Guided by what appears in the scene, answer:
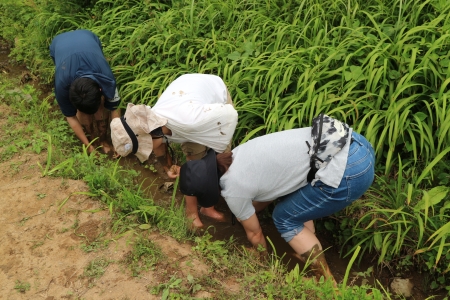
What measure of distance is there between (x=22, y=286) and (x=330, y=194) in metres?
1.87

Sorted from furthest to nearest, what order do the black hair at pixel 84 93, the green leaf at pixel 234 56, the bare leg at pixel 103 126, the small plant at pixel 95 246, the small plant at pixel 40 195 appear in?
the bare leg at pixel 103 126
the green leaf at pixel 234 56
the black hair at pixel 84 93
the small plant at pixel 40 195
the small plant at pixel 95 246

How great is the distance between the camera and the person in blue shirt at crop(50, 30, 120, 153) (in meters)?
3.41

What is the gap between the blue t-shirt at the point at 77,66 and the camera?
356cm

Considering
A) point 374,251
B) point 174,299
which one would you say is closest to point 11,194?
point 174,299

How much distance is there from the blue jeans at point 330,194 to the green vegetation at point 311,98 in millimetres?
306

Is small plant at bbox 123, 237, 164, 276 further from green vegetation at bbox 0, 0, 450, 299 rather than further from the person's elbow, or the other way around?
the person's elbow

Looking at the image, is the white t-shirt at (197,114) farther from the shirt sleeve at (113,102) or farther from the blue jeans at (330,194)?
the shirt sleeve at (113,102)

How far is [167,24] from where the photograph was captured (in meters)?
4.41

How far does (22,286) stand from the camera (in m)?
2.43

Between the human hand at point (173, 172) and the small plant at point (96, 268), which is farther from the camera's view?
the human hand at point (173, 172)

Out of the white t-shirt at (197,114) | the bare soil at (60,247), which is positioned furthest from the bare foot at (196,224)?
the white t-shirt at (197,114)

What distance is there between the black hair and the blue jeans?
5.81ft

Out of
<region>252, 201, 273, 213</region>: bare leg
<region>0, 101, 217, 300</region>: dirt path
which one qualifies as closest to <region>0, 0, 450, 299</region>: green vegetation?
<region>0, 101, 217, 300</region>: dirt path

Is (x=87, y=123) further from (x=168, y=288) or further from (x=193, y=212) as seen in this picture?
(x=168, y=288)
